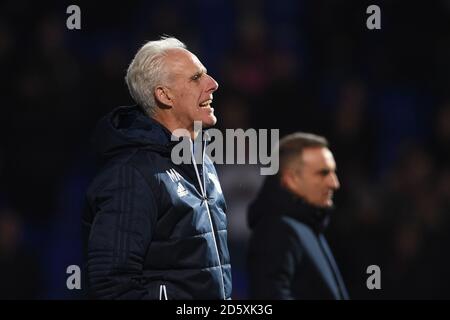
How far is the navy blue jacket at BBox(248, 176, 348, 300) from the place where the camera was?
3686 millimetres

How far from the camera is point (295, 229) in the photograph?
3.81 meters

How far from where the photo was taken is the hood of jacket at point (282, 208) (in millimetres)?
3871

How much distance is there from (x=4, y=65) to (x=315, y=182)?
283 cm

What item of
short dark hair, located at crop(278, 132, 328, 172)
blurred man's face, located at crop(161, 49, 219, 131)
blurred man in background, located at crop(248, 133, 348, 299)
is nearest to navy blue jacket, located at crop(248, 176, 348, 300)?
blurred man in background, located at crop(248, 133, 348, 299)

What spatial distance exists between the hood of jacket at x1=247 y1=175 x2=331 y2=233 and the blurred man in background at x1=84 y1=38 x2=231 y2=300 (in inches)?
34.7

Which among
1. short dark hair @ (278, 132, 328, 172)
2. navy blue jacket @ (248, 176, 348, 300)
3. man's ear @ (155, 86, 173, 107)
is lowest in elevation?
navy blue jacket @ (248, 176, 348, 300)

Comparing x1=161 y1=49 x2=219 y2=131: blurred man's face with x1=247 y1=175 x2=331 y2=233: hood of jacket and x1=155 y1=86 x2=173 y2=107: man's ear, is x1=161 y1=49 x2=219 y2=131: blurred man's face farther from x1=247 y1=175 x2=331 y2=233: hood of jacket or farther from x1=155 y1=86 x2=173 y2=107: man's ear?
x1=247 y1=175 x2=331 y2=233: hood of jacket

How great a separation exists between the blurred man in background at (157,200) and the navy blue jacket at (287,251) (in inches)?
29.8

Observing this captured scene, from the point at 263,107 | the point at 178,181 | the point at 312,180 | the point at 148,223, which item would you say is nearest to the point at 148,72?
the point at 178,181

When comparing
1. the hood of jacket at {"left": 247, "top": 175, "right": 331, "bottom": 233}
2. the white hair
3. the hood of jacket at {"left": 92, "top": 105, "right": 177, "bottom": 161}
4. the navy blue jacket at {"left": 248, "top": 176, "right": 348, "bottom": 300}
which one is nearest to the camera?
the hood of jacket at {"left": 92, "top": 105, "right": 177, "bottom": 161}

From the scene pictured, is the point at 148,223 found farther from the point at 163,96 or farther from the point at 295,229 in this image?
the point at 295,229

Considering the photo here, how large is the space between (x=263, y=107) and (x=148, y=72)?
3062mm
